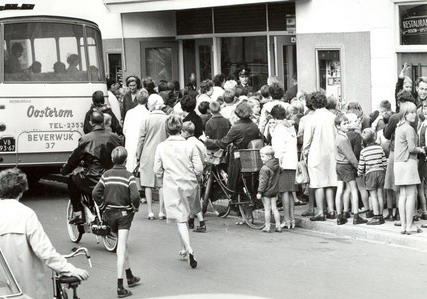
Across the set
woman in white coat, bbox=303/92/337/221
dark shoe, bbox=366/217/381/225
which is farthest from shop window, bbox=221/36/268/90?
dark shoe, bbox=366/217/381/225

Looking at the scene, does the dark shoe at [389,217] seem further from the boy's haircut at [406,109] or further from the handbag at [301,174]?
the boy's haircut at [406,109]

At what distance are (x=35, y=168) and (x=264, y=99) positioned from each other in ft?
15.1

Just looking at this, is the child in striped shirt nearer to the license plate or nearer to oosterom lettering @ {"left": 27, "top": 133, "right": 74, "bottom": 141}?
oosterom lettering @ {"left": 27, "top": 133, "right": 74, "bottom": 141}

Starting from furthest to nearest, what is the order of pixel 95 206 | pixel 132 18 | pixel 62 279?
pixel 132 18
pixel 95 206
pixel 62 279

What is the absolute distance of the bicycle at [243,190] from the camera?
1407 centimetres

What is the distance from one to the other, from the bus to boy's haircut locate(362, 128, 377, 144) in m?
6.07

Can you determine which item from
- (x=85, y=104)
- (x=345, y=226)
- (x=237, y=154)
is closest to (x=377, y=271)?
(x=345, y=226)

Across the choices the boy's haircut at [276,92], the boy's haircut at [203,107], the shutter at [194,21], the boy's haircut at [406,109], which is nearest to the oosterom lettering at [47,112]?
the boy's haircut at [203,107]

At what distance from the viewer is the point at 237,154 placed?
47.0ft

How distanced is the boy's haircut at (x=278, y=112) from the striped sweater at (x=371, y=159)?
1.33 m

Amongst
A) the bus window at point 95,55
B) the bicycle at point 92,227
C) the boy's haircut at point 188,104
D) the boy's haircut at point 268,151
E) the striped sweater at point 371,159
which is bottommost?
the bicycle at point 92,227

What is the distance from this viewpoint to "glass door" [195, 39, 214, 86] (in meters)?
25.5

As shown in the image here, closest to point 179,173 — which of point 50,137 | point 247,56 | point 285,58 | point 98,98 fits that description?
point 98,98

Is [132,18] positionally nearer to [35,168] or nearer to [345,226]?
[35,168]
